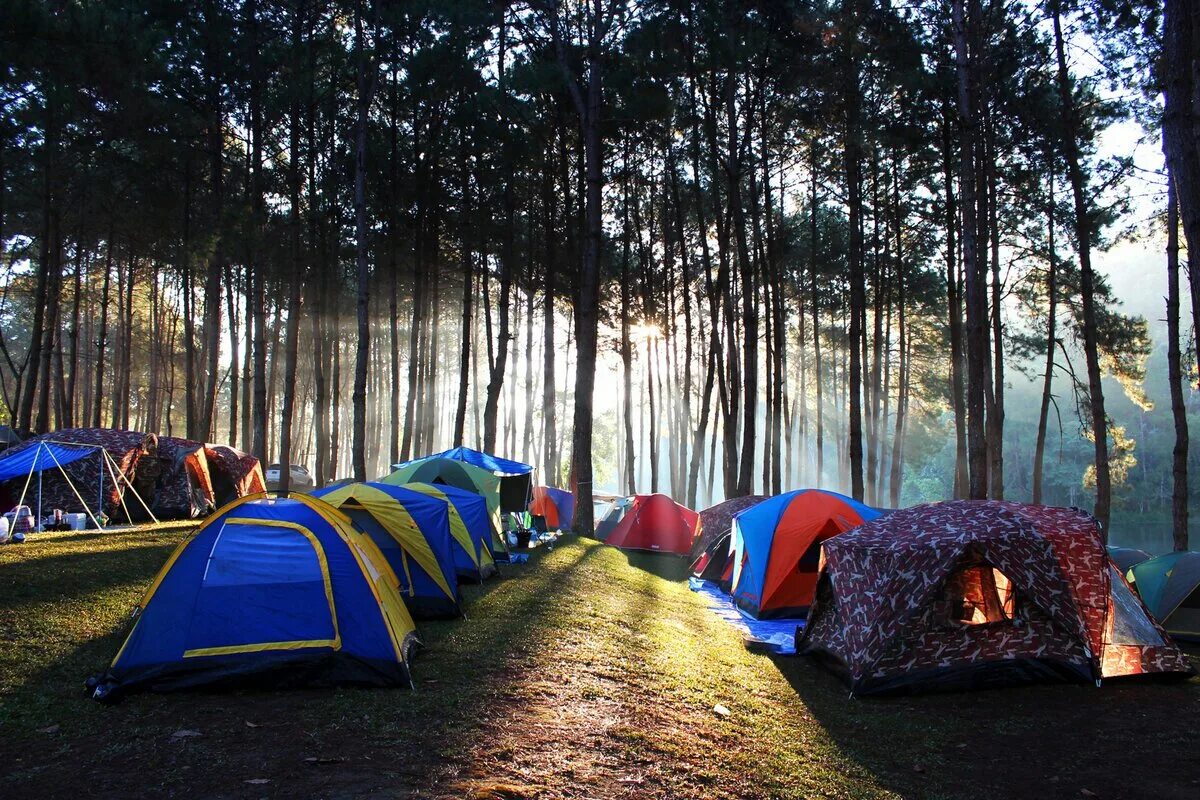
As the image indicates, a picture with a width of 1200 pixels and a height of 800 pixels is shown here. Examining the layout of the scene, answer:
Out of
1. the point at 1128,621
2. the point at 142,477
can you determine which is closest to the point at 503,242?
the point at 142,477

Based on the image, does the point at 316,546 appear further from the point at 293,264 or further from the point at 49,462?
the point at 293,264

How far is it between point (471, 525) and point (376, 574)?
4812 mm

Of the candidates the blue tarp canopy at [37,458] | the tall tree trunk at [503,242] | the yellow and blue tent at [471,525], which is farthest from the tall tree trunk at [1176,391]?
the blue tarp canopy at [37,458]

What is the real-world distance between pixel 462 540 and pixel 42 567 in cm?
494

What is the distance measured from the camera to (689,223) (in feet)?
81.7

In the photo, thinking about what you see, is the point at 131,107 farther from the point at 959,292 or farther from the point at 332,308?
the point at 959,292

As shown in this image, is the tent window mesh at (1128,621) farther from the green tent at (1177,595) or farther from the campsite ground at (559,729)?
the green tent at (1177,595)

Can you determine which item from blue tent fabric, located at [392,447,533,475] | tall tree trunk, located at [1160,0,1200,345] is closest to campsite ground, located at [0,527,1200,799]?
tall tree trunk, located at [1160,0,1200,345]

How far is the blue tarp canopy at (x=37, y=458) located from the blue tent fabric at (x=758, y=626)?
36.7 feet

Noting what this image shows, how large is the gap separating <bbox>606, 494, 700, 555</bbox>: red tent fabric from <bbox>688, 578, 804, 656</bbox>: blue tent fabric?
4977 millimetres

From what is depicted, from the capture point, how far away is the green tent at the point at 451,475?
1429 cm

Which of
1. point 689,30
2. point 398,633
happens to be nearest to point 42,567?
point 398,633

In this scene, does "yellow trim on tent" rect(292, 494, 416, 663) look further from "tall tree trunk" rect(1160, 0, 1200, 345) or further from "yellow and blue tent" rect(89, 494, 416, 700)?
"tall tree trunk" rect(1160, 0, 1200, 345)

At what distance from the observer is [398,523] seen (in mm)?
8516
